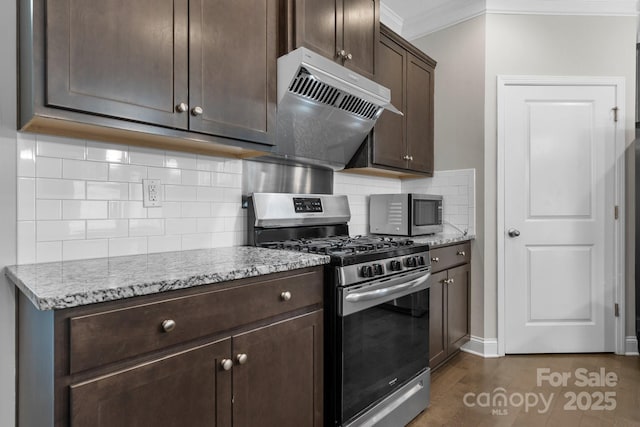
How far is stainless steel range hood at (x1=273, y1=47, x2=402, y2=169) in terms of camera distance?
5.63 feet

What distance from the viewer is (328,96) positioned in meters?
1.94

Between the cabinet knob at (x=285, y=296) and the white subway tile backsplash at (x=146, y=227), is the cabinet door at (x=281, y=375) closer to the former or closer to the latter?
the cabinet knob at (x=285, y=296)

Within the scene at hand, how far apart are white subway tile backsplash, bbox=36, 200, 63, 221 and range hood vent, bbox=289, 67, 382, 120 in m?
1.09

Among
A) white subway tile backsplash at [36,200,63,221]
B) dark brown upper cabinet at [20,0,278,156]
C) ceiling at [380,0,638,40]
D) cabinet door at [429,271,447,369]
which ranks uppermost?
ceiling at [380,0,638,40]

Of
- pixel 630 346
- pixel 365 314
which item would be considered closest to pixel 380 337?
pixel 365 314

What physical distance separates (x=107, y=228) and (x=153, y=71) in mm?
669

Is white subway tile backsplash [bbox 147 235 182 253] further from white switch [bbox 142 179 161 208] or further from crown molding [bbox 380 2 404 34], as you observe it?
crown molding [bbox 380 2 404 34]

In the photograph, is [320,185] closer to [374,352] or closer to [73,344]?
[374,352]

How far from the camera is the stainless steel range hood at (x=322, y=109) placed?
1.71 metres

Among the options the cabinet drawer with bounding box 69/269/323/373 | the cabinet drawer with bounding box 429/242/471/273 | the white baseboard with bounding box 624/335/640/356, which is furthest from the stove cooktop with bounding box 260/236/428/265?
the white baseboard with bounding box 624/335/640/356

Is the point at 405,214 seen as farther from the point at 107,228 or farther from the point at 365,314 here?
the point at 107,228

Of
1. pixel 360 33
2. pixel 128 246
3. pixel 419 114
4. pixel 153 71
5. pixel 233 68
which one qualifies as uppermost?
pixel 360 33

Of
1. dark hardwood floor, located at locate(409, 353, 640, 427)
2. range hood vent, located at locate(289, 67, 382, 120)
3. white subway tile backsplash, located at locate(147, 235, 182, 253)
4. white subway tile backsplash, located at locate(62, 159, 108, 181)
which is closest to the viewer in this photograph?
white subway tile backsplash, located at locate(62, 159, 108, 181)

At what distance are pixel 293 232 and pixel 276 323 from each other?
2.80ft
